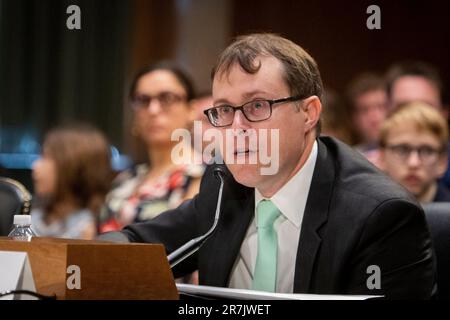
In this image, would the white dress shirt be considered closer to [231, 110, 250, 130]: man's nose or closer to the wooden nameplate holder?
[231, 110, 250, 130]: man's nose

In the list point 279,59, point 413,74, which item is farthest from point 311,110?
point 413,74

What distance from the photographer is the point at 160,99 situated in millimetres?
3139

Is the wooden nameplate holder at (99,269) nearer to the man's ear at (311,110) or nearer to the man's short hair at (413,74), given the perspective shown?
the man's ear at (311,110)

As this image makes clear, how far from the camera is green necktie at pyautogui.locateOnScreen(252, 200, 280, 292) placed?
1.87 meters

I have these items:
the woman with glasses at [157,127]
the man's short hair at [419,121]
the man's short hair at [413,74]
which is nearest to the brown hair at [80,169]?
the woman with glasses at [157,127]

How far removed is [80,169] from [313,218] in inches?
69.0

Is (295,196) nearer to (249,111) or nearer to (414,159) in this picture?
(249,111)

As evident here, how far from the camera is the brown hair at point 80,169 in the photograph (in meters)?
3.35

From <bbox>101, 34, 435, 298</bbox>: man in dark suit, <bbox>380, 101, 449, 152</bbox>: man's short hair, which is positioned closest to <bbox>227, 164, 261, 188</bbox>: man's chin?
<bbox>101, 34, 435, 298</bbox>: man in dark suit

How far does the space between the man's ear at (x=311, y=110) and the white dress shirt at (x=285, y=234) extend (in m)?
0.07

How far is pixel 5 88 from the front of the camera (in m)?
4.69

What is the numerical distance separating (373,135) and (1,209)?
192cm
